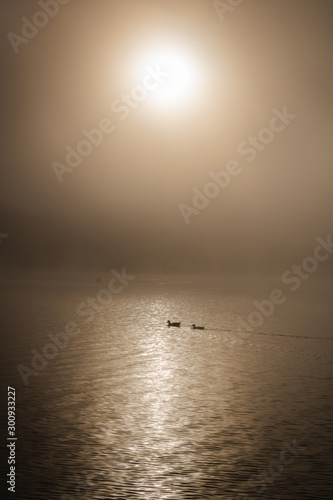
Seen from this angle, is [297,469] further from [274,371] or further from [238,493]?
[274,371]

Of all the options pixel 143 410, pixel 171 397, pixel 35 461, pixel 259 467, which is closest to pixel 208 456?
pixel 259 467

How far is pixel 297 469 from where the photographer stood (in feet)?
111

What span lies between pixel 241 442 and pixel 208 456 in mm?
3624

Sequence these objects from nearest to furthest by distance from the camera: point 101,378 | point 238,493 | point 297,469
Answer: point 238,493
point 297,469
point 101,378

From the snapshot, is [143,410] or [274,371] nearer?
[143,410]

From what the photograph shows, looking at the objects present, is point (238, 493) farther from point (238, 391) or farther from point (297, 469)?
point (238, 391)

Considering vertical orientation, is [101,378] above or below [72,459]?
above

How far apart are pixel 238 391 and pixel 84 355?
23571 millimetres

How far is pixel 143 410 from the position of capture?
4725 centimetres

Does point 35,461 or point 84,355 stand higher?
point 84,355

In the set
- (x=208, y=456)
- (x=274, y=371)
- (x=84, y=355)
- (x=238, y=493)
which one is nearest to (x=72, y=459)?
(x=208, y=456)

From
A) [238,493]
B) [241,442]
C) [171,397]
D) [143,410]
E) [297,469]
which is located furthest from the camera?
[171,397]

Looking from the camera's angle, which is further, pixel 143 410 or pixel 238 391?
pixel 238 391

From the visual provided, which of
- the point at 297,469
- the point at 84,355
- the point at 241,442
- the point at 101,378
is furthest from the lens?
the point at 84,355
